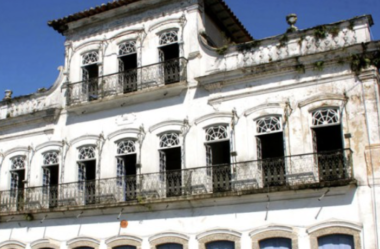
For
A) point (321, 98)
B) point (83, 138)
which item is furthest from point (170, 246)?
point (321, 98)

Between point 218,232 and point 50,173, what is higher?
point 50,173

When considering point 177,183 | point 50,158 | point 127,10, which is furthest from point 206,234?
point 127,10

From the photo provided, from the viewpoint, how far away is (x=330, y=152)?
45.6 ft

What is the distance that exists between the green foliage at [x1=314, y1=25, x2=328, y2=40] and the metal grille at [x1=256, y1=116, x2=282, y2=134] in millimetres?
2598

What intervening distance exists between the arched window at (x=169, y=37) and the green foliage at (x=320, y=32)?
4.91 m

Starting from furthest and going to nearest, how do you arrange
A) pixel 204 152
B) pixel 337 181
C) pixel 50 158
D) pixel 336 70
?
pixel 50 158 → pixel 204 152 → pixel 336 70 → pixel 337 181

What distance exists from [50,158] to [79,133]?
162cm

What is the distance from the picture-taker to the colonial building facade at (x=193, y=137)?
14016 millimetres

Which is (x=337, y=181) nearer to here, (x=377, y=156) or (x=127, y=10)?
(x=377, y=156)

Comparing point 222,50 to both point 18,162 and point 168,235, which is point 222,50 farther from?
point 18,162

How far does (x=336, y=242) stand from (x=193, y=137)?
532 centimetres

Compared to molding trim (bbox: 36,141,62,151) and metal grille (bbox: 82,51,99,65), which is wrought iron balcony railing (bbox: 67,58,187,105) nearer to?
metal grille (bbox: 82,51,99,65)

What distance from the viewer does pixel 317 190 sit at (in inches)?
544

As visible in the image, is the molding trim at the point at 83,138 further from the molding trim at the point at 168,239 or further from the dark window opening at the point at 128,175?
the molding trim at the point at 168,239
